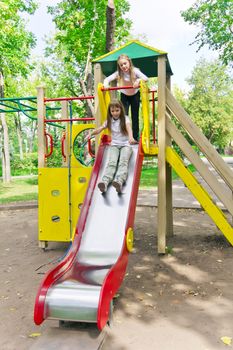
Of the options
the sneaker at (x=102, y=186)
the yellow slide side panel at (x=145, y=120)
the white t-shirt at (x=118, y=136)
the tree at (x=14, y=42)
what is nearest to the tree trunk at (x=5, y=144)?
the tree at (x=14, y=42)

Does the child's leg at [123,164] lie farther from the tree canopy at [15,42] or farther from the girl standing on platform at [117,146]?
the tree canopy at [15,42]

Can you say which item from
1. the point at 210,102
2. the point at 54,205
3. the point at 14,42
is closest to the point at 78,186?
the point at 54,205

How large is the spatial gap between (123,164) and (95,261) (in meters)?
1.44

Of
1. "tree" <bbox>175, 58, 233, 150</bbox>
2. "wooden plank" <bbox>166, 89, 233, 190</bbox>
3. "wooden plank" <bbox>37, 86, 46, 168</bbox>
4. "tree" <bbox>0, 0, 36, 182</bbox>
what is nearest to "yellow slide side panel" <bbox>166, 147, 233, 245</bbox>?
"wooden plank" <bbox>166, 89, 233, 190</bbox>

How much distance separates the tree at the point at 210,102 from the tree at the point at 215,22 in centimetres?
1707

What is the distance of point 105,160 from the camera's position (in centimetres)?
522

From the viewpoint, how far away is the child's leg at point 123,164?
15.3ft

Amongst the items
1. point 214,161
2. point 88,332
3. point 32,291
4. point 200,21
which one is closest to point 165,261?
point 214,161

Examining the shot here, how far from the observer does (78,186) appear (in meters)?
6.08

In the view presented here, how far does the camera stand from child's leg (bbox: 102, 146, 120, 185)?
15.3 ft

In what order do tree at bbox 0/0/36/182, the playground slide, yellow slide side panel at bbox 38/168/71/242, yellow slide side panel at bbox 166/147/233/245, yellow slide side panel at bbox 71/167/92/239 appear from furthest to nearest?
tree at bbox 0/0/36/182
yellow slide side panel at bbox 38/168/71/242
yellow slide side panel at bbox 71/167/92/239
yellow slide side panel at bbox 166/147/233/245
the playground slide

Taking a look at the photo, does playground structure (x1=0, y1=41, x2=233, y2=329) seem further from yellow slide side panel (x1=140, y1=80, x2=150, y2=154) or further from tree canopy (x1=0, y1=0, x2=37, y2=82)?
tree canopy (x1=0, y1=0, x2=37, y2=82)

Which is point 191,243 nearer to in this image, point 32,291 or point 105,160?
point 105,160

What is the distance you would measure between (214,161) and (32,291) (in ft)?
10.3
